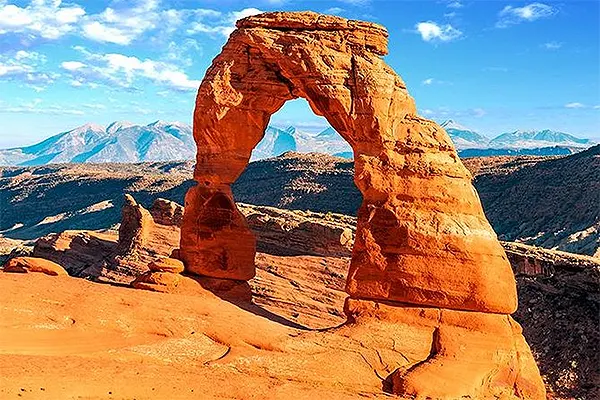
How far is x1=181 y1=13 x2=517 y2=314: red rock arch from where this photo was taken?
1522 cm

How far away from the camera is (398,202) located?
51.9 ft

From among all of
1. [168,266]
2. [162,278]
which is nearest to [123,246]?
[168,266]

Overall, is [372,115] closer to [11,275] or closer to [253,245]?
[253,245]

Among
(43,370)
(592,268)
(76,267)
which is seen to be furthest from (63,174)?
(43,370)

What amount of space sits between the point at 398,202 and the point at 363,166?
1294 mm

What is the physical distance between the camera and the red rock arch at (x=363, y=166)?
15.2 meters

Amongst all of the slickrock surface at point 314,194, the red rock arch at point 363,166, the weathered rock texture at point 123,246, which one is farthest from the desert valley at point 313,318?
the slickrock surface at point 314,194

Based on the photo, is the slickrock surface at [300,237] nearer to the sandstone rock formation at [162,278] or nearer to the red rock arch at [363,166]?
the red rock arch at [363,166]

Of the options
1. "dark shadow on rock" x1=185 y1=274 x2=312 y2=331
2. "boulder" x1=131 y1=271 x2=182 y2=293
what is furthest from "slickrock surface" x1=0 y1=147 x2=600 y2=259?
"boulder" x1=131 y1=271 x2=182 y2=293

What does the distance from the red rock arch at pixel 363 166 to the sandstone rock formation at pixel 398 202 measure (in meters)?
0.03

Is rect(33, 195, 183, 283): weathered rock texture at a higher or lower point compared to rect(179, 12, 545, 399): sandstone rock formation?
lower

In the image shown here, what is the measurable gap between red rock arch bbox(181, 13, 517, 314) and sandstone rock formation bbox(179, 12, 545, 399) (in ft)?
0.10

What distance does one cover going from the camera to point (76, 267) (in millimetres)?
34438

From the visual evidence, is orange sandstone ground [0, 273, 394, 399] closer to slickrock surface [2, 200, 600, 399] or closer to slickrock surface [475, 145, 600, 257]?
slickrock surface [2, 200, 600, 399]
